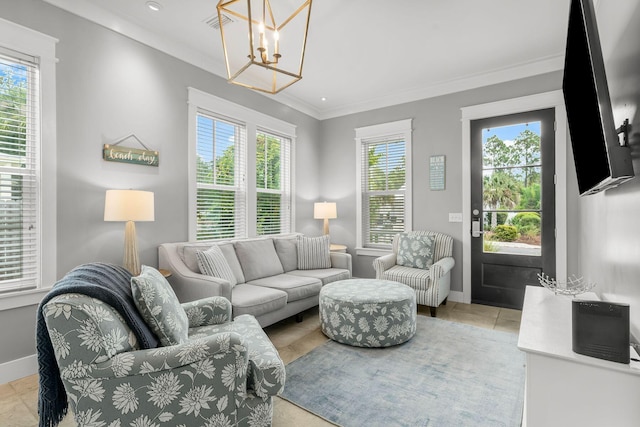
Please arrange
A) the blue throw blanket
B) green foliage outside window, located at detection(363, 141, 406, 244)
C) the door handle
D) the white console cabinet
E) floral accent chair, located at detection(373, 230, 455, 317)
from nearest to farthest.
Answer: the white console cabinet, the blue throw blanket, floral accent chair, located at detection(373, 230, 455, 317), the door handle, green foliage outside window, located at detection(363, 141, 406, 244)

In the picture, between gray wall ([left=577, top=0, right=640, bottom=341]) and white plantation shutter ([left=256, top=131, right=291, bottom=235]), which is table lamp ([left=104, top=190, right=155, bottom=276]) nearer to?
white plantation shutter ([left=256, top=131, right=291, bottom=235])

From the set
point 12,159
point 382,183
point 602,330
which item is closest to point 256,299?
point 12,159

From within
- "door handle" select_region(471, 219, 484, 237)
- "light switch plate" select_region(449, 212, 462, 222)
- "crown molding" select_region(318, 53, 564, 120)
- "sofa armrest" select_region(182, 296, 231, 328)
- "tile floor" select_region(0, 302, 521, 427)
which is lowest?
"tile floor" select_region(0, 302, 521, 427)

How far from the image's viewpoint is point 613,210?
1.72m

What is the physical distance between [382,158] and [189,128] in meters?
2.72

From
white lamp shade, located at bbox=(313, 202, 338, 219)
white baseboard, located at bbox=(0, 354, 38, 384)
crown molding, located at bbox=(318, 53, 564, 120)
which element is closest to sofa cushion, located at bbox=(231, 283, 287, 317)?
white baseboard, located at bbox=(0, 354, 38, 384)

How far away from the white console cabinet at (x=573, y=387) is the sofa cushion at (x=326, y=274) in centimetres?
245

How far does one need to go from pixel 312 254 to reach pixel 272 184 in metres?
1.18

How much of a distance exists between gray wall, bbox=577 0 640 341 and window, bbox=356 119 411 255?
2.52 m

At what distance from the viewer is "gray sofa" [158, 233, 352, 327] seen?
2.74 metres

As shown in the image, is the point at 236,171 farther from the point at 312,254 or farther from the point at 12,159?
the point at 12,159

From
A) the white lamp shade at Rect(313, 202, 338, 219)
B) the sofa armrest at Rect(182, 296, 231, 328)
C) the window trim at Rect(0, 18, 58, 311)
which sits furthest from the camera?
the white lamp shade at Rect(313, 202, 338, 219)

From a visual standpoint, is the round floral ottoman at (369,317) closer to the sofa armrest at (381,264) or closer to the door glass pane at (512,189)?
the sofa armrest at (381,264)

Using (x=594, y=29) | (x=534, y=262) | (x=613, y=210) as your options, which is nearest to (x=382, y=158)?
(x=534, y=262)
